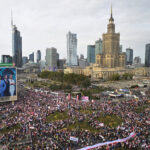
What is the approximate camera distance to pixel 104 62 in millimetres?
135625

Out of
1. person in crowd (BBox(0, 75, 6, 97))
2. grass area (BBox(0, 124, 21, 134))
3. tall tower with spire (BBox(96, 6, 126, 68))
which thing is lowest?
grass area (BBox(0, 124, 21, 134))

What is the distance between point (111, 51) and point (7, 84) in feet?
364

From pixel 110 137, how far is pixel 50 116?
11.8 m

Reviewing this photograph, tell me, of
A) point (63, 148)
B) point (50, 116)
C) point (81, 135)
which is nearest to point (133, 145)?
point (81, 135)

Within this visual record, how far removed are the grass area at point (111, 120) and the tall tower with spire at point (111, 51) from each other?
350 feet

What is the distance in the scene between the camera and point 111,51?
13338cm

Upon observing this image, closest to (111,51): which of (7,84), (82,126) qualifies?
(7,84)

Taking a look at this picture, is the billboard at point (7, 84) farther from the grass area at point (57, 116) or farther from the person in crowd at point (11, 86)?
the grass area at point (57, 116)

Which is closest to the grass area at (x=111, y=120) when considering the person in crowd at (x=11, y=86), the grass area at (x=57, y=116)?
the grass area at (x=57, y=116)

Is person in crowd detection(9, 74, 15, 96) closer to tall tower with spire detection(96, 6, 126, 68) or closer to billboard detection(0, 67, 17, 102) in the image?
billboard detection(0, 67, 17, 102)

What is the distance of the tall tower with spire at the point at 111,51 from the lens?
13200 cm

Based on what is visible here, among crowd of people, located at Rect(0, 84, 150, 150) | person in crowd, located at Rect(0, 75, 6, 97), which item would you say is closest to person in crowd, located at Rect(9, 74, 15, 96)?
person in crowd, located at Rect(0, 75, 6, 97)

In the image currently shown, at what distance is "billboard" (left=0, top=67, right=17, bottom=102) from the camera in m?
33.7

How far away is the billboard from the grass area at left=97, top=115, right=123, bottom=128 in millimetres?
19932
